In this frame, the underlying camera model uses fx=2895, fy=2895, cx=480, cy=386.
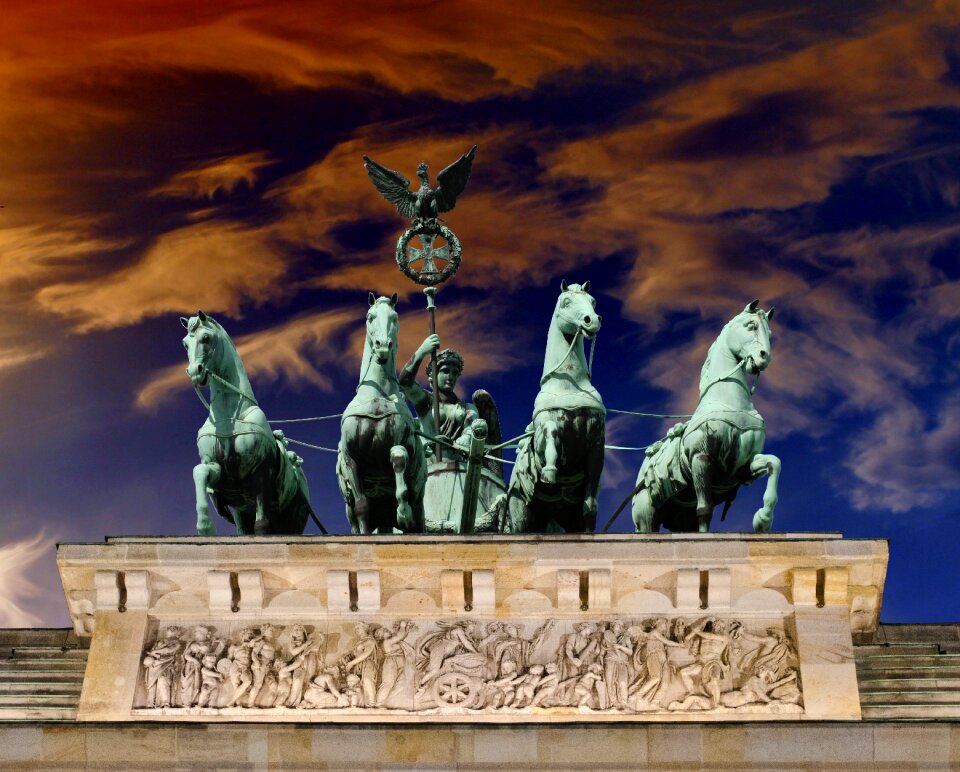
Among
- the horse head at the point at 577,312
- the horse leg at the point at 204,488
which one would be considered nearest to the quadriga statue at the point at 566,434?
the horse head at the point at 577,312

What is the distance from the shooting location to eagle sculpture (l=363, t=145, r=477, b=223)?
116 ft

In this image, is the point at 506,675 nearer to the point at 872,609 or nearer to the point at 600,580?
the point at 600,580

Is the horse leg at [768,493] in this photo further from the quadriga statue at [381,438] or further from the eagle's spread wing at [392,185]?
the eagle's spread wing at [392,185]

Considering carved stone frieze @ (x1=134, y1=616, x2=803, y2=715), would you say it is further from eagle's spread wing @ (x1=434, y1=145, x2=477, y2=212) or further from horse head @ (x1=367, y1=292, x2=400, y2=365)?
eagle's spread wing @ (x1=434, y1=145, x2=477, y2=212)

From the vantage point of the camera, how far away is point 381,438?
31188 millimetres

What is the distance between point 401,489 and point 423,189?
578cm

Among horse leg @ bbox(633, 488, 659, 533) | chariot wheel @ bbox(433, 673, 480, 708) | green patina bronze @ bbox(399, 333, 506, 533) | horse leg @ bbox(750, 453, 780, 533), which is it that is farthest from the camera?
green patina bronze @ bbox(399, 333, 506, 533)

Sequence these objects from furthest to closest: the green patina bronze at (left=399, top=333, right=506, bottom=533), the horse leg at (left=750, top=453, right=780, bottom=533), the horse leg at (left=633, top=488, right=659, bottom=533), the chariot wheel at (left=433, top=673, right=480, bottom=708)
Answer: the green patina bronze at (left=399, top=333, right=506, bottom=533)
the horse leg at (left=633, top=488, right=659, bottom=533)
the horse leg at (left=750, top=453, right=780, bottom=533)
the chariot wheel at (left=433, top=673, right=480, bottom=708)

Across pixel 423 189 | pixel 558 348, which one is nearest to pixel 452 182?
pixel 423 189

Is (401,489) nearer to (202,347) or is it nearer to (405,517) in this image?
(405,517)

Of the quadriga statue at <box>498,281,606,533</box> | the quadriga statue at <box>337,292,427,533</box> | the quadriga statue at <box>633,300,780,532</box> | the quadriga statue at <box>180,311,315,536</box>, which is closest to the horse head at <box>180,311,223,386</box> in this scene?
the quadriga statue at <box>180,311,315,536</box>

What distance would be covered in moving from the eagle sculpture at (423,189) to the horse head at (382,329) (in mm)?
4146

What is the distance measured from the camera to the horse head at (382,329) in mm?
31203

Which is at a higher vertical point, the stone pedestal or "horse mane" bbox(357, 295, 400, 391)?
"horse mane" bbox(357, 295, 400, 391)
